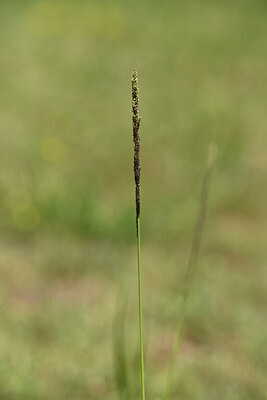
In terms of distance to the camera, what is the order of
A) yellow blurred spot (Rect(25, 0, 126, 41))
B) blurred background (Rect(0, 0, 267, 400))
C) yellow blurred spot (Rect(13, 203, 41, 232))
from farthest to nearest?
yellow blurred spot (Rect(25, 0, 126, 41))
yellow blurred spot (Rect(13, 203, 41, 232))
blurred background (Rect(0, 0, 267, 400))

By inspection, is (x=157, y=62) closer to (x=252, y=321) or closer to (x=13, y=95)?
(x=13, y=95)

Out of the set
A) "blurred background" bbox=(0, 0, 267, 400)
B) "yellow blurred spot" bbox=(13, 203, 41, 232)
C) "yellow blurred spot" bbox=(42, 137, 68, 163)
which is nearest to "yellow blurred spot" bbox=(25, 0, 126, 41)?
"blurred background" bbox=(0, 0, 267, 400)

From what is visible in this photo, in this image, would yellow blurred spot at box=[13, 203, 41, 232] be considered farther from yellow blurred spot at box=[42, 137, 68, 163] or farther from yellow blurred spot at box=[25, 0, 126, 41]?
yellow blurred spot at box=[25, 0, 126, 41]

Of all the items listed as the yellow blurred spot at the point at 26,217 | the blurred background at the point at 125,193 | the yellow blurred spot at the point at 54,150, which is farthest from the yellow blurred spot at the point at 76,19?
the yellow blurred spot at the point at 26,217

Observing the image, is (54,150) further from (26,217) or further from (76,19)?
(76,19)

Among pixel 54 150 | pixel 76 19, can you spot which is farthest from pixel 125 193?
pixel 76 19

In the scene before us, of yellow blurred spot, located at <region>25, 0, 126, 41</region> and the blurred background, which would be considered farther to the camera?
yellow blurred spot, located at <region>25, 0, 126, 41</region>
